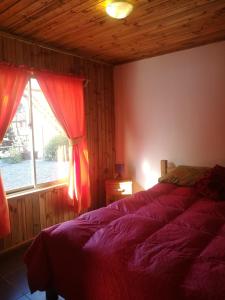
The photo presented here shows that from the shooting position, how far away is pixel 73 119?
3205 mm

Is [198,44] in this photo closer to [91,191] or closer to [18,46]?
[18,46]

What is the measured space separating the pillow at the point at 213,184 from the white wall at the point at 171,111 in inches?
14.5

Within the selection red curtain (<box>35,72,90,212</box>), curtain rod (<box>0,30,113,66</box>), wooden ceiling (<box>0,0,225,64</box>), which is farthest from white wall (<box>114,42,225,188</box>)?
red curtain (<box>35,72,90,212</box>)

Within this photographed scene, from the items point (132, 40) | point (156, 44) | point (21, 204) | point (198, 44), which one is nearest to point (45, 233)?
point (21, 204)

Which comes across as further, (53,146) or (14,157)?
(53,146)

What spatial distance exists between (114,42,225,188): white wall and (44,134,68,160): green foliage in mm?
1040

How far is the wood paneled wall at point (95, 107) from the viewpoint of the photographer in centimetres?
294

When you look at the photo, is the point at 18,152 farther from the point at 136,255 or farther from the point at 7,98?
the point at 136,255

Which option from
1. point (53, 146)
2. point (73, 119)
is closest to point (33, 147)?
point (53, 146)

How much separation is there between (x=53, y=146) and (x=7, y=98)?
0.90 meters

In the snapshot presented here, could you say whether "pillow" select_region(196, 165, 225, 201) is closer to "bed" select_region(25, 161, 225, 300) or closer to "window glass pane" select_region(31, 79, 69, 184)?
"bed" select_region(25, 161, 225, 300)

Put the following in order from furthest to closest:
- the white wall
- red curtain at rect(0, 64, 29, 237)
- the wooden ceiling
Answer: the white wall, red curtain at rect(0, 64, 29, 237), the wooden ceiling

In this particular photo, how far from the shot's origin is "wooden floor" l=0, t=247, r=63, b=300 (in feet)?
6.66

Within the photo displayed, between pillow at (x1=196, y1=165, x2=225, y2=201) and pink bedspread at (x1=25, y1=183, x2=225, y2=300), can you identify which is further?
Answer: pillow at (x1=196, y1=165, x2=225, y2=201)
